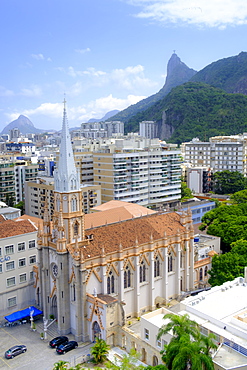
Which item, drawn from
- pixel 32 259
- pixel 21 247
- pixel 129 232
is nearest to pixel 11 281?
pixel 32 259

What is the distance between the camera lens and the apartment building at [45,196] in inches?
4082

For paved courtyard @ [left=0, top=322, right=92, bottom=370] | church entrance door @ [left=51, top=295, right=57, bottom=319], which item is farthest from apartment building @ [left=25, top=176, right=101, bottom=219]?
paved courtyard @ [left=0, top=322, right=92, bottom=370]

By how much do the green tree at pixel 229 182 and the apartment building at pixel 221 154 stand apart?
10.7 m

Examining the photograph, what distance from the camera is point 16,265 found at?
57.0 meters

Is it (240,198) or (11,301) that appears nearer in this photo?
(11,301)

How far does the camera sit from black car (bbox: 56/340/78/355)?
4422cm

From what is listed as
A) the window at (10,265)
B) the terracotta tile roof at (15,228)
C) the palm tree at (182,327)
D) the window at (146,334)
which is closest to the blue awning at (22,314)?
the window at (10,265)

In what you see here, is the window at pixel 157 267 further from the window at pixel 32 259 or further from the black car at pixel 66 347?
the window at pixel 32 259

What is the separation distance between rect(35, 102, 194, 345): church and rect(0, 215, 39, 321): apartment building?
2.67 meters

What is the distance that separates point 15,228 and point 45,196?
4804 cm

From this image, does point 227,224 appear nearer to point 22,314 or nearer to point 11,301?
point 22,314

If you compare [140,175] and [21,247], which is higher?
[140,175]

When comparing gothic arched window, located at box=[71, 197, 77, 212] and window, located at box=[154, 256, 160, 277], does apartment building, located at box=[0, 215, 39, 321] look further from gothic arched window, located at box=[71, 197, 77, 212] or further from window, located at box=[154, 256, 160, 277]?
window, located at box=[154, 256, 160, 277]

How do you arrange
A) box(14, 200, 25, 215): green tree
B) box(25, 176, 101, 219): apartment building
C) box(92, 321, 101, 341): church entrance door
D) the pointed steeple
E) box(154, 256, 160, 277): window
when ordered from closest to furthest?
box(92, 321, 101, 341): church entrance door < the pointed steeple < box(154, 256, 160, 277): window < box(25, 176, 101, 219): apartment building < box(14, 200, 25, 215): green tree
